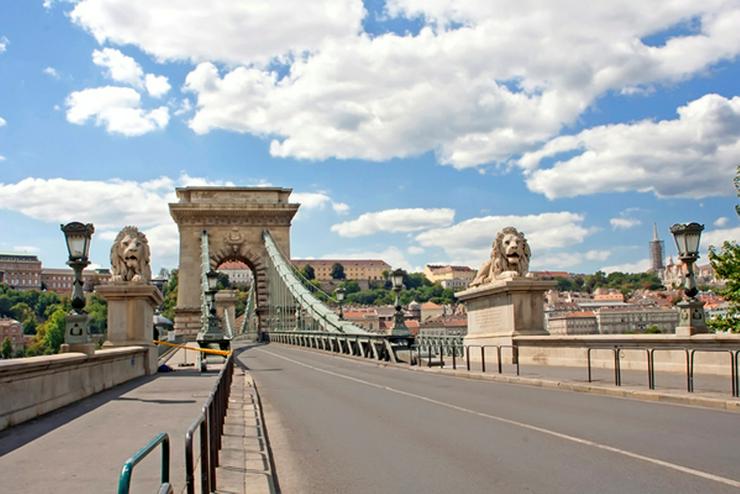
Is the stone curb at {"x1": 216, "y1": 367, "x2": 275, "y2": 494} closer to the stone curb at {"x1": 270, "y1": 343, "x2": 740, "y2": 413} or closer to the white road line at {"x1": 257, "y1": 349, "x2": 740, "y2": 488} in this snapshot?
the white road line at {"x1": 257, "y1": 349, "x2": 740, "y2": 488}

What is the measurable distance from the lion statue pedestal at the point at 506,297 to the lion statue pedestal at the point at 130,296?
30.1 ft

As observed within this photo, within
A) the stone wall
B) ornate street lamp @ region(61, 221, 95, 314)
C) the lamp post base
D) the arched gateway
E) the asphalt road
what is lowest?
the asphalt road

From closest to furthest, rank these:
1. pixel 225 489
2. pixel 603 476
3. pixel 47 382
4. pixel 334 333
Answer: pixel 225 489, pixel 603 476, pixel 47 382, pixel 334 333

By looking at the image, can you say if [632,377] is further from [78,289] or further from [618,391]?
[78,289]

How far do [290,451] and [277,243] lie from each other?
60.9 m

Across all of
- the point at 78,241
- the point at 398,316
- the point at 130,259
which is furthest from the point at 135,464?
the point at 398,316

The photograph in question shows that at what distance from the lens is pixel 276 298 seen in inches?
2591

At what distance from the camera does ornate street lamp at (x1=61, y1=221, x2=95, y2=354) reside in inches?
542

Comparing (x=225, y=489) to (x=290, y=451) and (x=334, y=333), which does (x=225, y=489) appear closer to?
(x=290, y=451)

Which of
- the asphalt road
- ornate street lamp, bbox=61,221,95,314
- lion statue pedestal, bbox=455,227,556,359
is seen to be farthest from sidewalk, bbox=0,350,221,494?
lion statue pedestal, bbox=455,227,556,359

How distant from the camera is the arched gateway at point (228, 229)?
67.9 metres

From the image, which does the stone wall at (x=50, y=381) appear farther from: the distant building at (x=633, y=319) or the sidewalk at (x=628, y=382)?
the distant building at (x=633, y=319)

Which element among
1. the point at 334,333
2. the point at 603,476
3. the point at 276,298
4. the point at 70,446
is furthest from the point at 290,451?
the point at 276,298

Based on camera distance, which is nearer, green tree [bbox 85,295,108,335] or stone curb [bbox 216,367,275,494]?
stone curb [bbox 216,367,275,494]
